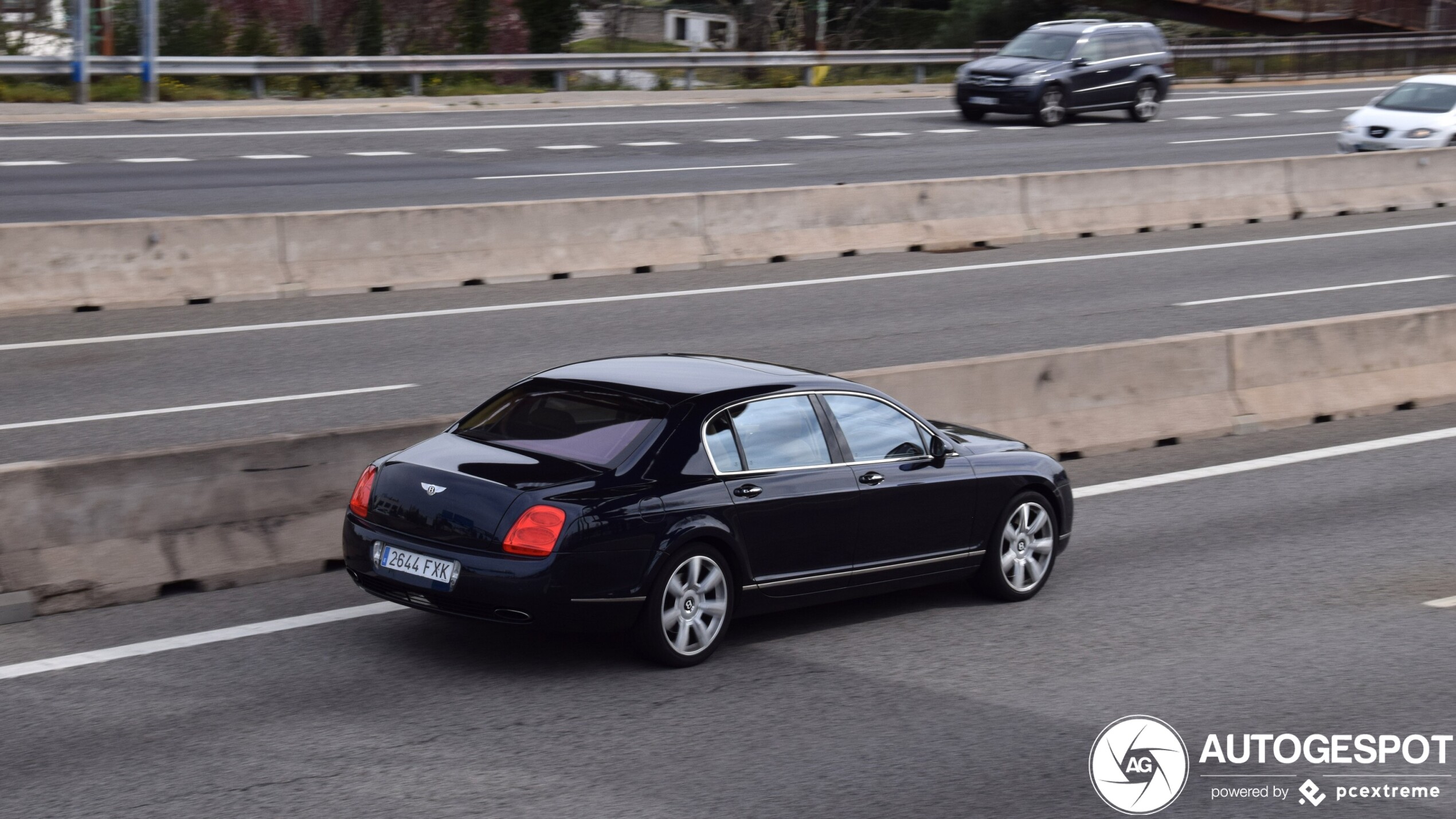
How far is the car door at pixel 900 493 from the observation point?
8367 mm

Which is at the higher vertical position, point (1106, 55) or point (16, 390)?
point (1106, 55)

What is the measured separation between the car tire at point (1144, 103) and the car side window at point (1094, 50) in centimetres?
120

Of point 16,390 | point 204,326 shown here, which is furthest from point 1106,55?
point 16,390

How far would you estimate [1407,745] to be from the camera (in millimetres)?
6844

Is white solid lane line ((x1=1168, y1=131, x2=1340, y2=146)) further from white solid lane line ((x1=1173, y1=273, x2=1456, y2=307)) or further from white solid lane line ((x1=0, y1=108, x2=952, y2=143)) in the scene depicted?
white solid lane line ((x1=1173, y1=273, x2=1456, y2=307))

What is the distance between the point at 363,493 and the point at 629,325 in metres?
9.21

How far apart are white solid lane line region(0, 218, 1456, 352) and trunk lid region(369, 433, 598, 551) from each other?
852 centimetres

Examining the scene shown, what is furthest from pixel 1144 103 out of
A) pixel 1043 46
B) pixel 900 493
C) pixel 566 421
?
pixel 566 421

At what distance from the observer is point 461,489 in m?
7.36

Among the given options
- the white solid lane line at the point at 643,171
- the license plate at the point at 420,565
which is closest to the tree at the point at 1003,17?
the white solid lane line at the point at 643,171

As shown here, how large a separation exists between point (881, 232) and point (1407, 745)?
1566 cm

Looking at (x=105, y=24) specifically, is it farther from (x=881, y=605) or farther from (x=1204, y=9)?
(x=1204, y=9)

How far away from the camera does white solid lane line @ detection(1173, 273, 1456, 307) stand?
1922cm

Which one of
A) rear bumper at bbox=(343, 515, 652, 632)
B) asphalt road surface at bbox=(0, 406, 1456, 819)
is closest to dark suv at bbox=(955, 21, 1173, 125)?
asphalt road surface at bbox=(0, 406, 1456, 819)
